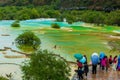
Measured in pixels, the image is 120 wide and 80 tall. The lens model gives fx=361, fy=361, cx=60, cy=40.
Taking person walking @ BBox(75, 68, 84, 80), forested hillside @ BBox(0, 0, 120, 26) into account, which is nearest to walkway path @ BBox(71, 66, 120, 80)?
person walking @ BBox(75, 68, 84, 80)

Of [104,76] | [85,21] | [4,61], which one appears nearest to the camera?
[104,76]

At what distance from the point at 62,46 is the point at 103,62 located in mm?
19679

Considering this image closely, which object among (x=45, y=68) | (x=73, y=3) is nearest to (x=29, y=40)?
(x=45, y=68)

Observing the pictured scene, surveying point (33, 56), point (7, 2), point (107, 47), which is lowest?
point (7, 2)

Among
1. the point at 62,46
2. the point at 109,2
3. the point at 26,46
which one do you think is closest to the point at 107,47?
the point at 62,46

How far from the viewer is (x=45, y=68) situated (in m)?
18.3

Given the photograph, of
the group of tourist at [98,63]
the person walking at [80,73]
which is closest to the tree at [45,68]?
the person walking at [80,73]

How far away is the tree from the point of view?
18219 millimetres

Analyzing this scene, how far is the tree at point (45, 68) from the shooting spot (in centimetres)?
1822

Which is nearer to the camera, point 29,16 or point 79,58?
point 79,58

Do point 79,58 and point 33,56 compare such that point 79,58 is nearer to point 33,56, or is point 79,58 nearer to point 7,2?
point 33,56

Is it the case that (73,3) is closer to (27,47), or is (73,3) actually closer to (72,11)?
(72,11)

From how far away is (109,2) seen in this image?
109 m

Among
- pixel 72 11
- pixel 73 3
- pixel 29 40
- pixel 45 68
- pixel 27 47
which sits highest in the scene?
pixel 45 68
